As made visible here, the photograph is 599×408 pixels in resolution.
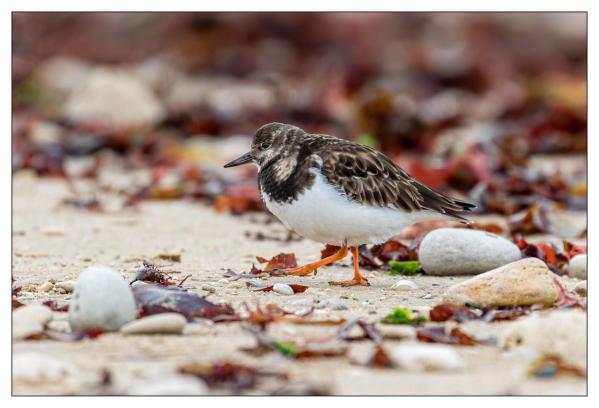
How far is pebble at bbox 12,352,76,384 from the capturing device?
10.2 ft

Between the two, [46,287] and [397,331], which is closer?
[397,331]

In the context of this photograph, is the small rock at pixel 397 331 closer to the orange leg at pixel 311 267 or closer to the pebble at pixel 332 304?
the pebble at pixel 332 304

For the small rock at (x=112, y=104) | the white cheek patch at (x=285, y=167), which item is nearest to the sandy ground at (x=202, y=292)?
the white cheek patch at (x=285, y=167)

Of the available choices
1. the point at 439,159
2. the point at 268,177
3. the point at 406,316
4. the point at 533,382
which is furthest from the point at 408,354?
the point at 439,159

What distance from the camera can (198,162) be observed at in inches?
379

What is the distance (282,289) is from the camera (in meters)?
4.52

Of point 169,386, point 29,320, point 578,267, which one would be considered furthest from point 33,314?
point 578,267

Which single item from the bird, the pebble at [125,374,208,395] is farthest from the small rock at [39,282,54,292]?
the pebble at [125,374,208,395]

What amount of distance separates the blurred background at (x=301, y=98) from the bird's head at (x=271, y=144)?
76.5 inches

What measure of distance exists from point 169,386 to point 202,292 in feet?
5.20

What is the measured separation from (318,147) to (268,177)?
0.30 m

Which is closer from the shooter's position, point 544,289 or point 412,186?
point 544,289

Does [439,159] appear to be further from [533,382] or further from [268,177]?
[533,382]

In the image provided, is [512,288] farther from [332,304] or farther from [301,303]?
[301,303]
